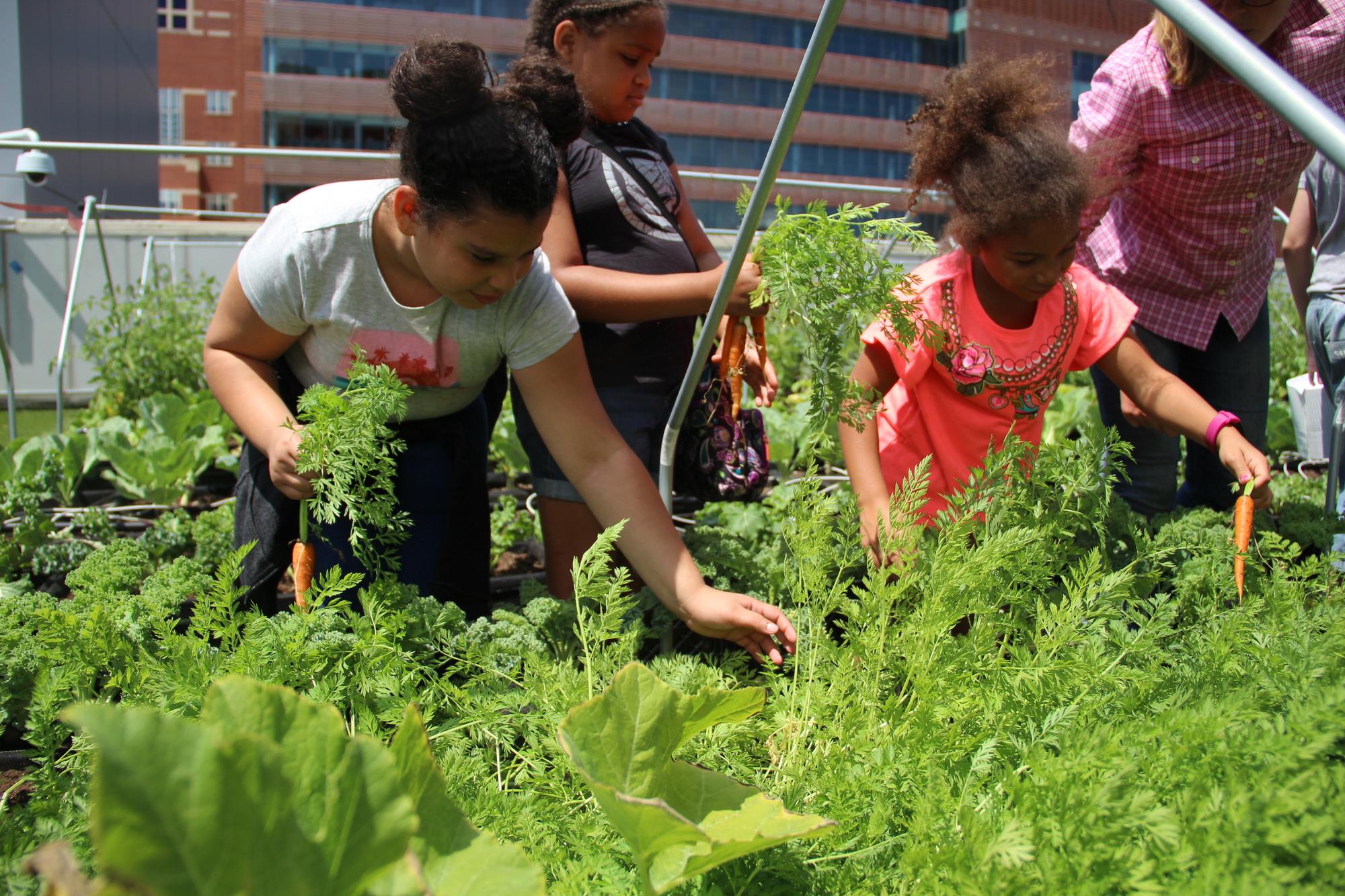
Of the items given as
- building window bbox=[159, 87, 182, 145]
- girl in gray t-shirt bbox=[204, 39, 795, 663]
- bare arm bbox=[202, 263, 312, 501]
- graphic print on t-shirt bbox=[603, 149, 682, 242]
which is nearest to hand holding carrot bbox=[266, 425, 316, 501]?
girl in gray t-shirt bbox=[204, 39, 795, 663]

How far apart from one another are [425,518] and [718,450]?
648 millimetres

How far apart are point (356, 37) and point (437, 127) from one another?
44.7 meters

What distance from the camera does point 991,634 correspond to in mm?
1210

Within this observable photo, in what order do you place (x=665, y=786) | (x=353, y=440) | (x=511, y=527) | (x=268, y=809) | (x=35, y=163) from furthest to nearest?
(x=511, y=527), (x=35, y=163), (x=353, y=440), (x=665, y=786), (x=268, y=809)

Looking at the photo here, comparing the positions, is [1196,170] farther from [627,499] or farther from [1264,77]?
[1264,77]

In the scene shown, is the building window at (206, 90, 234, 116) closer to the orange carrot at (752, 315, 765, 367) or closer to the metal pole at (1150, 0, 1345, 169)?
the orange carrot at (752, 315, 765, 367)

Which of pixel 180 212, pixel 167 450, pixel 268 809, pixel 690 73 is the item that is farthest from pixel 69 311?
pixel 690 73

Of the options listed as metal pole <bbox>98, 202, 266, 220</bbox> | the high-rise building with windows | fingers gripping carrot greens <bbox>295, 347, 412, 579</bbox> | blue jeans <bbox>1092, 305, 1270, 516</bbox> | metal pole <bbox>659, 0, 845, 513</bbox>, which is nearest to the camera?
metal pole <bbox>659, 0, 845, 513</bbox>

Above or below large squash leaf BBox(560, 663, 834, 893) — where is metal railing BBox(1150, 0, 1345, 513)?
above

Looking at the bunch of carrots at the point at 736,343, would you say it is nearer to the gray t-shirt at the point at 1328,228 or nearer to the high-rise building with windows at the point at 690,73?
the gray t-shirt at the point at 1328,228

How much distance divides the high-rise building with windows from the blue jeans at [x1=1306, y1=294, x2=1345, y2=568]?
35.0m

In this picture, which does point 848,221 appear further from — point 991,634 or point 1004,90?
point 1004,90

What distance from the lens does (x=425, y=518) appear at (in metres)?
2.04

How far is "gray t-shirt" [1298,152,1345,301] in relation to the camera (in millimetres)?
2295
